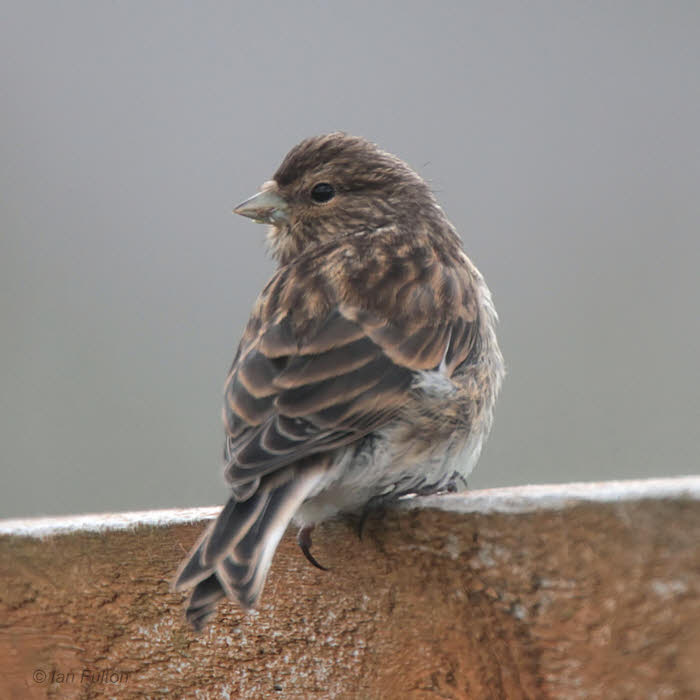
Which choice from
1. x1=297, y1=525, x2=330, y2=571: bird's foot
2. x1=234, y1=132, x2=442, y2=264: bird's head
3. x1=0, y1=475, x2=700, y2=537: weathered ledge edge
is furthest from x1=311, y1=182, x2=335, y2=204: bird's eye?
x1=297, y1=525, x2=330, y2=571: bird's foot

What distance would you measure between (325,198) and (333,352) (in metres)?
1.17

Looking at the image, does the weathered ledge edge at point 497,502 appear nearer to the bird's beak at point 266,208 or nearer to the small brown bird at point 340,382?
the small brown bird at point 340,382

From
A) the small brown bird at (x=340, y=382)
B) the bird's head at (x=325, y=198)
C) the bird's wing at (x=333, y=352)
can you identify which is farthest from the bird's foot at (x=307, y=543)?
the bird's head at (x=325, y=198)

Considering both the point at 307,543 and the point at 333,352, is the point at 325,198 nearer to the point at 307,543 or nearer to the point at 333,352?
the point at 333,352

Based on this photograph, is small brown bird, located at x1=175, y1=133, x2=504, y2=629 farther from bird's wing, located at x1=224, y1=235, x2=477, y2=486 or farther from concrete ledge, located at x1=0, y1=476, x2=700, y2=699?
concrete ledge, located at x1=0, y1=476, x2=700, y2=699

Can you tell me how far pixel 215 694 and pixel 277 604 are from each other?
0.73 ft

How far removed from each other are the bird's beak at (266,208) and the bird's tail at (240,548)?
1.47 meters

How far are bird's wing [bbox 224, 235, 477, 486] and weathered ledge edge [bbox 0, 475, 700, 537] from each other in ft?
0.63

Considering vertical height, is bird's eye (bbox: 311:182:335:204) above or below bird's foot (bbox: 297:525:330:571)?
above

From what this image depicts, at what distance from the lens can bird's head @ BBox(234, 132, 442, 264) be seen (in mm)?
3719

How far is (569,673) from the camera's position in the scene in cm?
186

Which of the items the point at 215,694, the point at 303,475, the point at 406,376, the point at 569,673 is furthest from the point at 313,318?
the point at 569,673

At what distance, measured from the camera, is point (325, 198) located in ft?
12.4

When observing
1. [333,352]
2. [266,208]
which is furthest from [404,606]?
[266,208]
